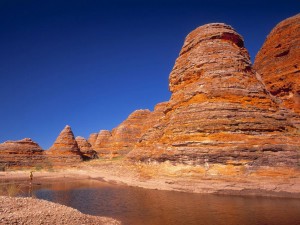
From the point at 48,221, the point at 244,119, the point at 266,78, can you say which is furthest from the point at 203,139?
the point at 266,78

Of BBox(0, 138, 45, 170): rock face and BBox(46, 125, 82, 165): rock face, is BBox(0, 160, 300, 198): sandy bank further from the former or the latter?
BBox(0, 138, 45, 170): rock face

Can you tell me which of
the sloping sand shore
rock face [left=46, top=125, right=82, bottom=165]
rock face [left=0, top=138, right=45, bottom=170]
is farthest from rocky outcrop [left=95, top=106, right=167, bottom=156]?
the sloping sand shore

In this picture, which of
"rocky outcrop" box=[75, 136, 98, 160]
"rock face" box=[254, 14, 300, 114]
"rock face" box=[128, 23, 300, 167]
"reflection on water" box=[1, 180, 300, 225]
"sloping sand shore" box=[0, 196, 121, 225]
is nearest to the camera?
"sloping sand shore" box=[0, 196, 121, 225]

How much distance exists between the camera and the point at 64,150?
214 feet

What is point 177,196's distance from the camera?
21.1 meters

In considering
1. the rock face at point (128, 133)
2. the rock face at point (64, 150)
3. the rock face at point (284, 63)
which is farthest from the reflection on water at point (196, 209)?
the rock face at point (128, 133)

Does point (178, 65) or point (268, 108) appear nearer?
point (268, 108)

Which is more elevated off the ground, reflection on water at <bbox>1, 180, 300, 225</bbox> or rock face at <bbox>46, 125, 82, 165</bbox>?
rock face at <bbox>46, 125, 82, 165</bbox>

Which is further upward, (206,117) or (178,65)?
(178,65)

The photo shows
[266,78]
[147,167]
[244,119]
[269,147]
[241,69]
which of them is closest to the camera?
[269,147]

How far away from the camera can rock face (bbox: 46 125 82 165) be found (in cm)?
6319

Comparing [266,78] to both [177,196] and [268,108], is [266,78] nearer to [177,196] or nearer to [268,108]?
[268,108]

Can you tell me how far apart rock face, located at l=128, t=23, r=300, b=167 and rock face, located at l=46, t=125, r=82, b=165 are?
3550 cm

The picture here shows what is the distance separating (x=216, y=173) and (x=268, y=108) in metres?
8.90
